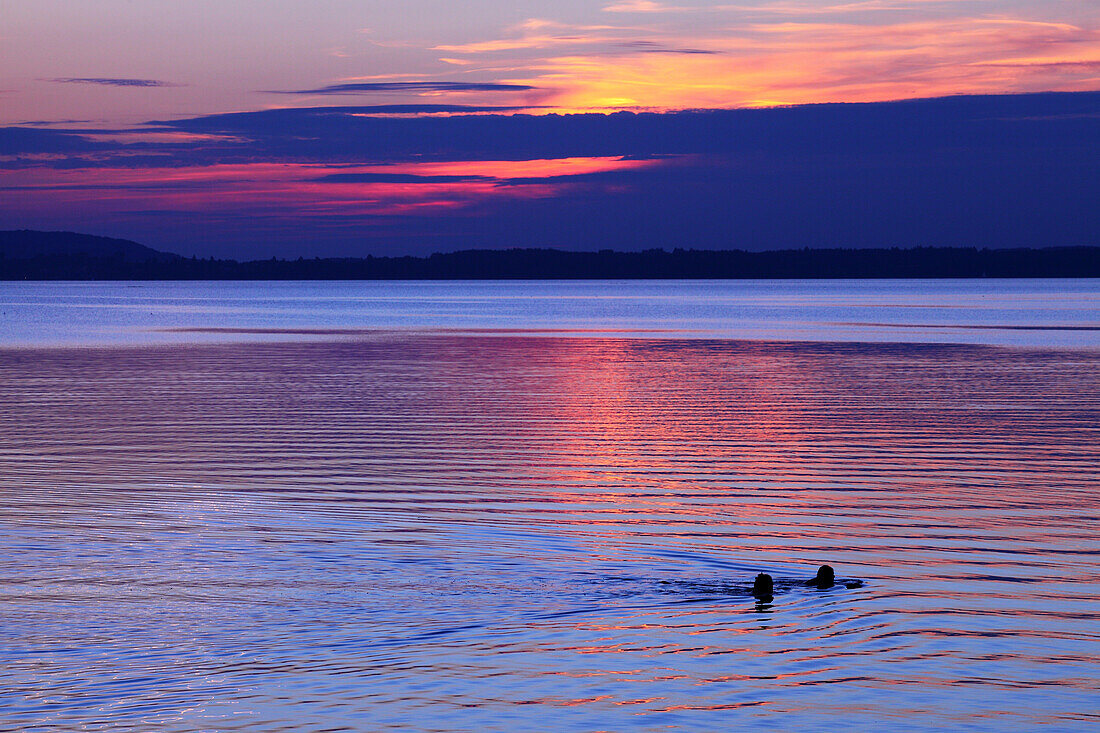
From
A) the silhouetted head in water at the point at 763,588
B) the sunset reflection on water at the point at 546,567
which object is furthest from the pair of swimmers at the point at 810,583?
the sunset reflection on water at the point at 546,567

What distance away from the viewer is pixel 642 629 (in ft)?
45.8

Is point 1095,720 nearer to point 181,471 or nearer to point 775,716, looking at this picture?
point 775,716

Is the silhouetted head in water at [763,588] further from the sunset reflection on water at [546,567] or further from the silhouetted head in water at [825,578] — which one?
the silhouetted head in water at [825,578]

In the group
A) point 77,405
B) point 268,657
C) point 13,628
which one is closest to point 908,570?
point 268,657

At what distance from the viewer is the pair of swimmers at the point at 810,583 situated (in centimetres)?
1504

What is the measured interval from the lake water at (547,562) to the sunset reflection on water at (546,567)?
6 cm

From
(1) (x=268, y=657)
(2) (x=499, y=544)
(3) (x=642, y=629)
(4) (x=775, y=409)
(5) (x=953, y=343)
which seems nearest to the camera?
(1) (x=268, y=657)

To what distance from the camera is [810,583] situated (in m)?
15.7

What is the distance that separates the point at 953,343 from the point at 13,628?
218ft

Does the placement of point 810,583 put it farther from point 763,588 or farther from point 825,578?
point 763,588

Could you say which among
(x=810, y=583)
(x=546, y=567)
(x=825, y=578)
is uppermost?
(x=825, y=578)

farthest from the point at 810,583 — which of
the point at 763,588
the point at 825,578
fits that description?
the point at 763,588

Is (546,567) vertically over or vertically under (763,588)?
under

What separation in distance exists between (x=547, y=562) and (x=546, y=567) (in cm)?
30
